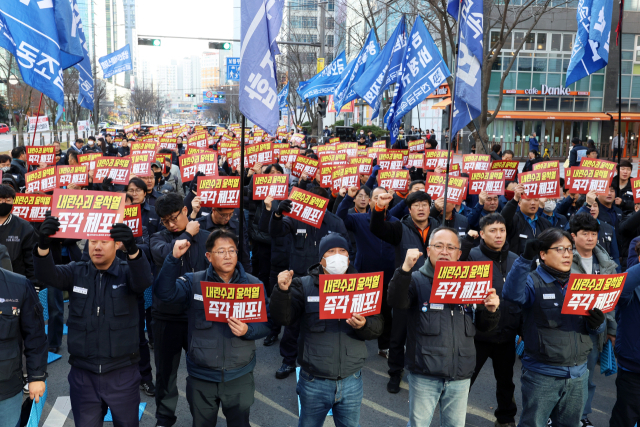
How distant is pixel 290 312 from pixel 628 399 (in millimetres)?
2616

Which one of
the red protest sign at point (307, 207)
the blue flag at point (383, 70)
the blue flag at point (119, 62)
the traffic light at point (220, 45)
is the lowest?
the red protest sign at point (307, 207)

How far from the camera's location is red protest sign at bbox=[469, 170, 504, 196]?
7645 millimetres

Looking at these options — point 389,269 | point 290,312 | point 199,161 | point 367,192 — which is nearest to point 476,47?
point 367,192

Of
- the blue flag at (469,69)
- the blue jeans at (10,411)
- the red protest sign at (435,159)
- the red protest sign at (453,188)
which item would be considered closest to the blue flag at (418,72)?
the red protest sign at (435,159)

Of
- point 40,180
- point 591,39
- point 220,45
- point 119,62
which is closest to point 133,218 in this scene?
point 40,180

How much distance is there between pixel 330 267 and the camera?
159 inches

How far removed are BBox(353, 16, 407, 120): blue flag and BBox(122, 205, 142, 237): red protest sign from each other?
25.2 feet

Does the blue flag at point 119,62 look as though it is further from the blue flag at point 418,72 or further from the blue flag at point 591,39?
the blue flag at point 591,39

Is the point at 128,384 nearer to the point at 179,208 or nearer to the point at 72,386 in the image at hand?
the point at 72,386

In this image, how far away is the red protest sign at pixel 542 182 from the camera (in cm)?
666

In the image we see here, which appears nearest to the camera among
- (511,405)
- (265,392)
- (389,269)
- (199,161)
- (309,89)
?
(511,405)

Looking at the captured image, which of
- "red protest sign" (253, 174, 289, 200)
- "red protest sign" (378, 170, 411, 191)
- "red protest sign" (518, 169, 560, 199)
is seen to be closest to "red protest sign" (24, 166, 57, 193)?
"red protest sign" (253, 174, 289, 200)

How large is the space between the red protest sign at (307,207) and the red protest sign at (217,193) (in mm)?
820

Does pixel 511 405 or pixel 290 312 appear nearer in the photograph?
pixel 290 312
